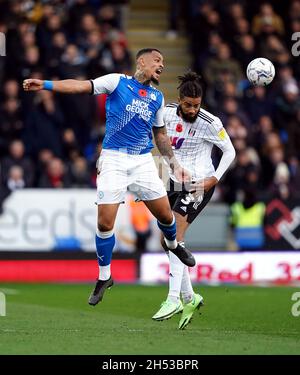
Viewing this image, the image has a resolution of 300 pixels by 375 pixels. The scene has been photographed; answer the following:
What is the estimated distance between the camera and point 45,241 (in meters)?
19.2

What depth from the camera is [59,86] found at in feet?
35.6

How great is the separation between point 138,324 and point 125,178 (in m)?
1.59

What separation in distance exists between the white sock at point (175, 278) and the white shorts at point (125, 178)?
2.69 feet

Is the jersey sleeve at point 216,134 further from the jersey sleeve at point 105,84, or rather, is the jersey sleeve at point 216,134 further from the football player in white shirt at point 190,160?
the jersey sleeve at point 105,84

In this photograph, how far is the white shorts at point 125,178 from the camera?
11.5m

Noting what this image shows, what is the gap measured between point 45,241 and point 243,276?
3.34 metres

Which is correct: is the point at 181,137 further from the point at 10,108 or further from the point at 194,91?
the point at 10,108

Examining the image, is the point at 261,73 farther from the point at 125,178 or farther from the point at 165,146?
the point at 125,178

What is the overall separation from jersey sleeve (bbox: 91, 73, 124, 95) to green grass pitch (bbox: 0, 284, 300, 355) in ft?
7.61

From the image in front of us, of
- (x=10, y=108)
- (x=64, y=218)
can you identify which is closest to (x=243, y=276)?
(x=64, y=218)

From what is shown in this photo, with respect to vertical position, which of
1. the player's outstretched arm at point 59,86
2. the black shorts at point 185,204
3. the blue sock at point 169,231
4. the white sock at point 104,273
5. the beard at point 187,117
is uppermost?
the player's outstretched arm at point 59,86

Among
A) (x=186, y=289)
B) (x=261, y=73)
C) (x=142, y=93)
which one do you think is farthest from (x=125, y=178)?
(x=261, y=73)

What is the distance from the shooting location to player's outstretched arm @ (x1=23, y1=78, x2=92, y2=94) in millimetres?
10565

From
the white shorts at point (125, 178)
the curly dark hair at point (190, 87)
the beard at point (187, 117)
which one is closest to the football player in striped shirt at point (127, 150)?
the white shorts at point (125, 178)
